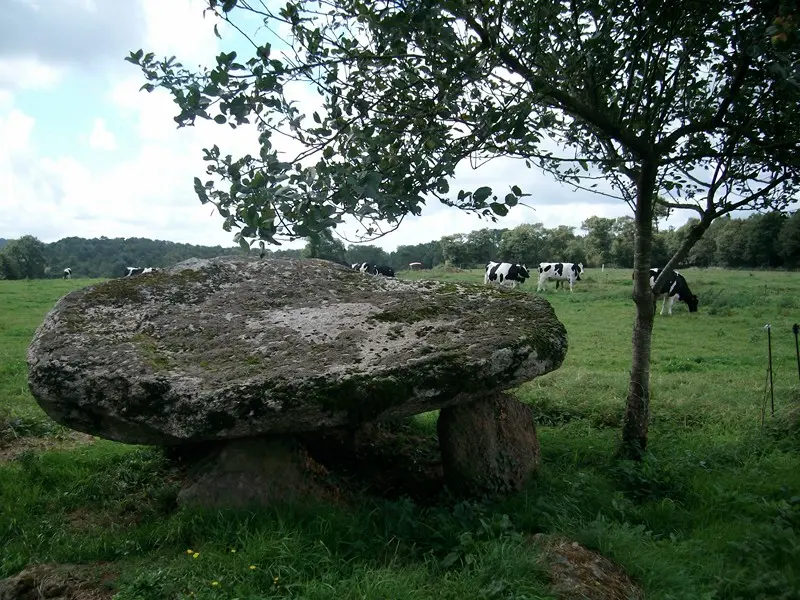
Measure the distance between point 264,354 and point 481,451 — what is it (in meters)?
2.28

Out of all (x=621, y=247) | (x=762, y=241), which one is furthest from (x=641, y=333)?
(x=621, y=247)

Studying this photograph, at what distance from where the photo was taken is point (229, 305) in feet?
23.1

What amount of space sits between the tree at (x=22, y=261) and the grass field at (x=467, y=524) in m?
67.1

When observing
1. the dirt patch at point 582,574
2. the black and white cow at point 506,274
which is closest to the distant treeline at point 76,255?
the black and white cow at point 506,274

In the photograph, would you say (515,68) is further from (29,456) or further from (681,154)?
(29,456)

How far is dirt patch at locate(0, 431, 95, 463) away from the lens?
313 inches

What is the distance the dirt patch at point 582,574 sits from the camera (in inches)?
162

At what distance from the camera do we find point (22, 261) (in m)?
68.5

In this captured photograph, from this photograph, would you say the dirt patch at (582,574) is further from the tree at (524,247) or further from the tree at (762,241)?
the tree at (524,247)

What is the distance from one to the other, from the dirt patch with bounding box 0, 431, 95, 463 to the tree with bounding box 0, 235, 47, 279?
219 feet

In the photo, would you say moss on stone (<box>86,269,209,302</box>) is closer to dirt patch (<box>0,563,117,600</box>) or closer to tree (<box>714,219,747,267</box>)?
dirt patch (<box>0,563,117,600</box>)

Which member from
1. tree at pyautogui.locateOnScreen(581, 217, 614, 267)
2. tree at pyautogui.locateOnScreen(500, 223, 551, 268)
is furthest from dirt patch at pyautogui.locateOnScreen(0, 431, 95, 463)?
tree at pyautogui.locateOnScreen(581, 217, 614, 267)

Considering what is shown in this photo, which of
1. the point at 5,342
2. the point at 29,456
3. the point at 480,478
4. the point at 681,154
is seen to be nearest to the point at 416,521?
the point at 480,478

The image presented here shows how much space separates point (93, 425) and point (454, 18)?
4.79 m
